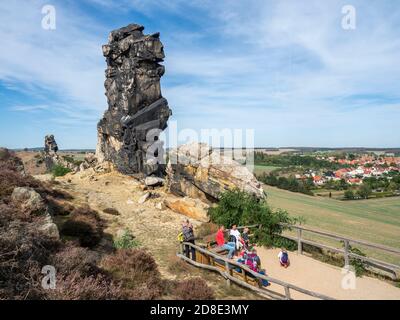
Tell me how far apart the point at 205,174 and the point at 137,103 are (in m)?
13.2

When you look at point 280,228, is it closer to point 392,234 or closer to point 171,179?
point 171,179

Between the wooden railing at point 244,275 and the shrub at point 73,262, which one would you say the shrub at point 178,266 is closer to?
the wooden railing at point 244,275

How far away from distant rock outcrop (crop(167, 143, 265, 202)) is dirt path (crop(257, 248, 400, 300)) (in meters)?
6.53

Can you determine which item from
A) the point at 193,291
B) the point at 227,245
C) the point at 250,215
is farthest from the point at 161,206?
the point at 193,291

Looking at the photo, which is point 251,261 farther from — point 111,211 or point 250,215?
point 111,211

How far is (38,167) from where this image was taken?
95.1 meters

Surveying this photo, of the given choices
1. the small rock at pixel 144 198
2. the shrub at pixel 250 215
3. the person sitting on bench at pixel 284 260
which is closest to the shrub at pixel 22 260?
the person sitting on bench at pixel 284 260

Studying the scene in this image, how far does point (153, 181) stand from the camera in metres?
27.9

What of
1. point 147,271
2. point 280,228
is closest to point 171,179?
point 280,228

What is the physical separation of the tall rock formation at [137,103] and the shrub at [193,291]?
66.9 ft

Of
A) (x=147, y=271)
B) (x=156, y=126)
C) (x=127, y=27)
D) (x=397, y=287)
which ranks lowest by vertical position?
(x=397, y=287)

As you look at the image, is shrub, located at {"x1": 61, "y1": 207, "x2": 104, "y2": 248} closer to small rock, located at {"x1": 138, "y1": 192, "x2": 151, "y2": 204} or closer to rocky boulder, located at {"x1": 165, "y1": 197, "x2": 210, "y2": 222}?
rocky boulder, located at {"x1": 165, "y1": 197, "x2": 210, "y2": 222}

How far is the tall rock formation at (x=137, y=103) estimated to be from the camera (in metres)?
31.0
